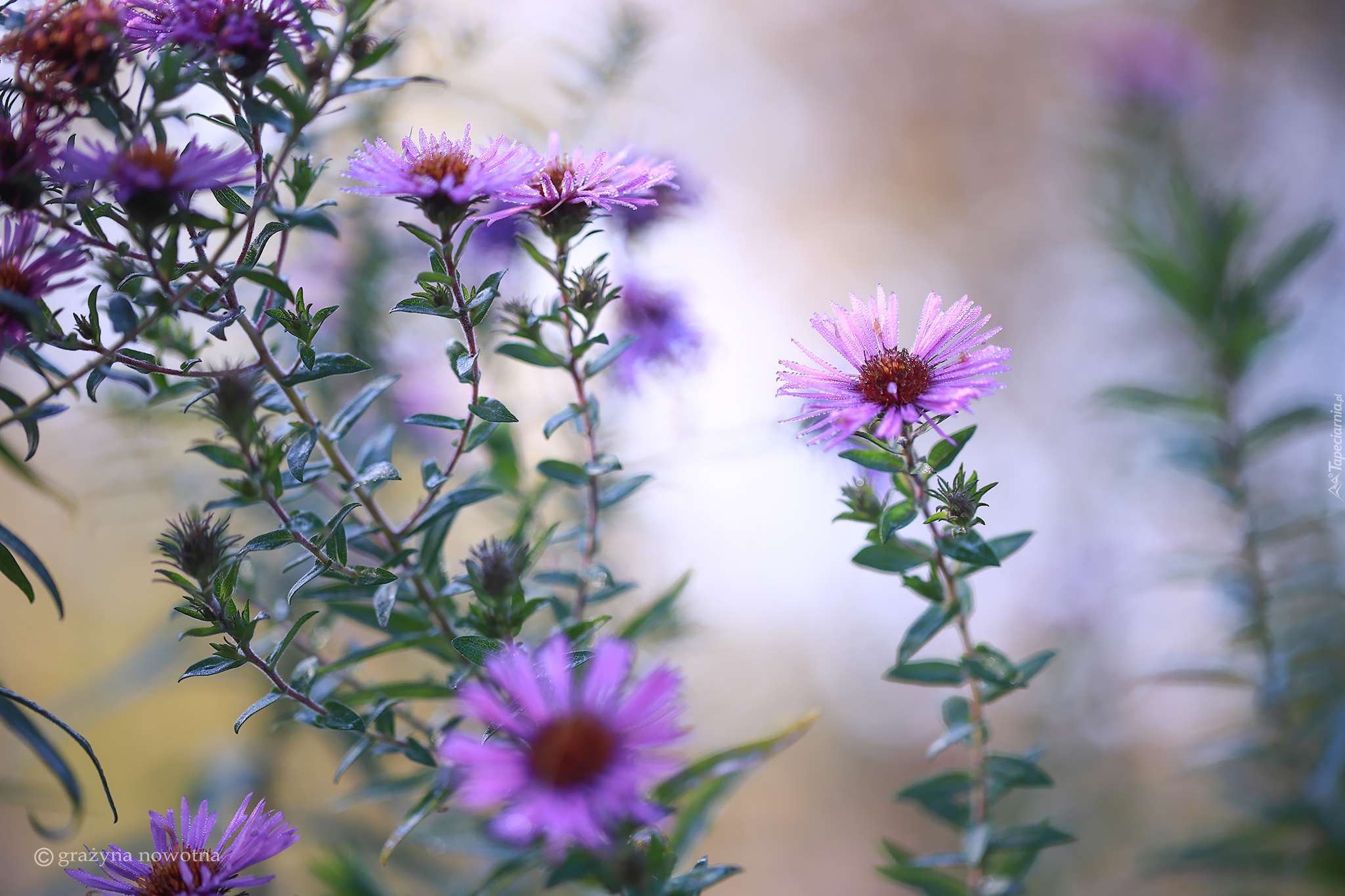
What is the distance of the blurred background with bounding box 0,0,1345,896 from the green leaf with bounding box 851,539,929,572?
13cm

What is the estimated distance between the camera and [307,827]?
824 millimetres

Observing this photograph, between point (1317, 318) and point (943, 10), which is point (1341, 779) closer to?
point (1317, 318)

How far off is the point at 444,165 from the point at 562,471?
0.17 m

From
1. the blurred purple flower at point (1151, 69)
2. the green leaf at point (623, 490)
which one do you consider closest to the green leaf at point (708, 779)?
the green leaf at point (623, 490)

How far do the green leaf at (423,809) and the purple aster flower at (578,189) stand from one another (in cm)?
27

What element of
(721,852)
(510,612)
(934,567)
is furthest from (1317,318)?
(721,852)

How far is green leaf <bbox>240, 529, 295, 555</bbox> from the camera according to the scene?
0.36 meters

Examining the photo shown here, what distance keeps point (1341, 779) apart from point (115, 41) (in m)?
1.09

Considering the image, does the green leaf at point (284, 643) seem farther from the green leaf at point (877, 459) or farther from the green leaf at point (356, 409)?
the green leaf at point (877, 459)

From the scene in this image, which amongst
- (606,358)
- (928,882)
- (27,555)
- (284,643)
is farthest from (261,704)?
(928,882)

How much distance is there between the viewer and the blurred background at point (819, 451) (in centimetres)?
77

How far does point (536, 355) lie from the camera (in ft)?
1.42

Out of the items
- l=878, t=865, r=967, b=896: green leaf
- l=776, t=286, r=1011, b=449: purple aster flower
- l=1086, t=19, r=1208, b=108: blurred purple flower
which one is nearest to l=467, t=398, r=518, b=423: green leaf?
l=776, t=286, r=1011, b=449: purple aster flower

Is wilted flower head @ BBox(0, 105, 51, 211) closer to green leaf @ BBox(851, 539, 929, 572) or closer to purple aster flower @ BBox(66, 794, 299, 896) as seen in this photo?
purple aster flower @ BBox(66, 794, 299, 896)
